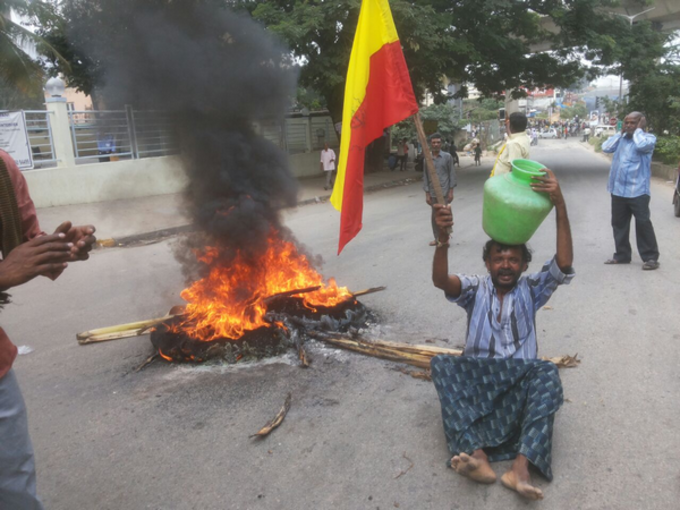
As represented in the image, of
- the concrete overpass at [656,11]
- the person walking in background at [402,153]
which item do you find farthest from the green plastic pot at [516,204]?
the concrete overpass at [656,11]

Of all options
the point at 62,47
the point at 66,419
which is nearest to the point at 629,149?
the point at 66,419

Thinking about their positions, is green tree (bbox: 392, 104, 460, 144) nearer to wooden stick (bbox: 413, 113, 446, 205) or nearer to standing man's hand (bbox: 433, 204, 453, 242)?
wooden stick (bbox: 413, 113, 446, 205)

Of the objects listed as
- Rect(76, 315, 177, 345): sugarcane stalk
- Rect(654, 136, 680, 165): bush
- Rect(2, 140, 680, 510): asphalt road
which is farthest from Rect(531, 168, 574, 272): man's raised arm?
Rect(654, 136, 680, 165): bush

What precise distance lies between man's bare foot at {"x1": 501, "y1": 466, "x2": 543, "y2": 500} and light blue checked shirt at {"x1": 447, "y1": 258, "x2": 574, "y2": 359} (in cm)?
63

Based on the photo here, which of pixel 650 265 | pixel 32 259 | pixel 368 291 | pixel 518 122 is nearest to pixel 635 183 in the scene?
pixel 650 265

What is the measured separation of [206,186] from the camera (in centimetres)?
537

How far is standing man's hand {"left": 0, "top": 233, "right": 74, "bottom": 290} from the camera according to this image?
5.49 ft

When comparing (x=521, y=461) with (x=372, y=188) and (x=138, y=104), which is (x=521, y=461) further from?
(x=372, y=188)

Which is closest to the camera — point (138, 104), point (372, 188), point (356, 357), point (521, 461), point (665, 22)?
point (521, 461)

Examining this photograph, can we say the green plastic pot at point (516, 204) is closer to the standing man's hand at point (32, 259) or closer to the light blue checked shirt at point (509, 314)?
the light blue checked shirt at point (509, 314)

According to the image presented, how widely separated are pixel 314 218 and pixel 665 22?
88.8 ft

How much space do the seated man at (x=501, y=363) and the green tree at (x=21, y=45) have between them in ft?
53.4

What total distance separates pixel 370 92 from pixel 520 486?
7.37 ft

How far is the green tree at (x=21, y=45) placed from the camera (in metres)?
15.1
